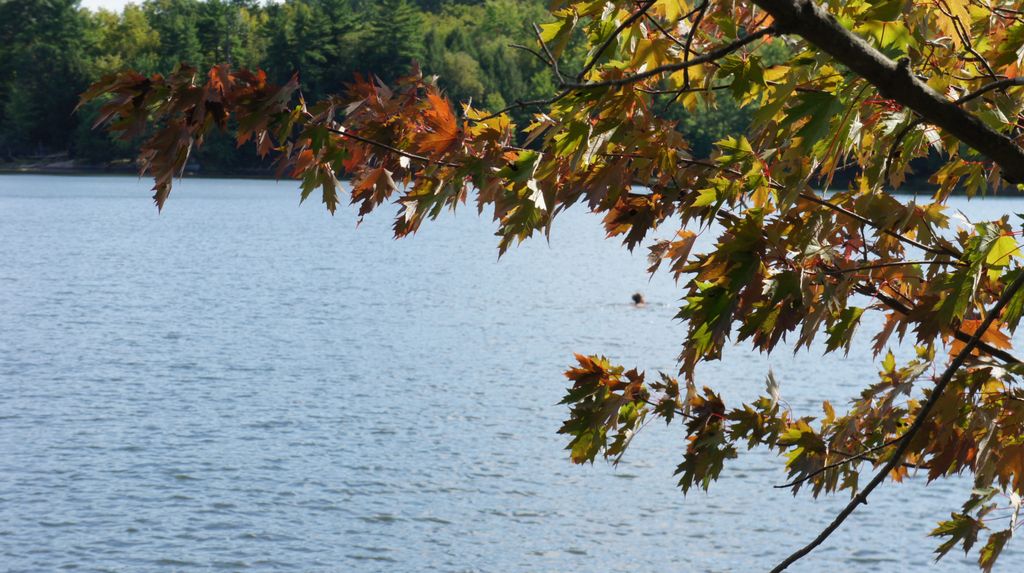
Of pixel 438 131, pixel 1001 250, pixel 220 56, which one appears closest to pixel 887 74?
pixel 1001 250

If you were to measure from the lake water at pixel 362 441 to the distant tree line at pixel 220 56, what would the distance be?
67.0m

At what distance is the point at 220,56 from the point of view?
105 metres

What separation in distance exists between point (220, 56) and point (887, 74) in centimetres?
10791

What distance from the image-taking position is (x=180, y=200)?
6875cm

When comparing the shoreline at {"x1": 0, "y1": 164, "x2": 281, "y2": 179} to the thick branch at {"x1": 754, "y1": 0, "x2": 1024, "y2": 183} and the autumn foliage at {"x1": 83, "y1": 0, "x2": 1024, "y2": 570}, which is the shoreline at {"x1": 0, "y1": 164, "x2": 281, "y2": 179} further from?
the thick branch at {"x1": 754, "y1": 0, "x2": 1024, "y2": 183}

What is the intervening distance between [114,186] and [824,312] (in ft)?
271

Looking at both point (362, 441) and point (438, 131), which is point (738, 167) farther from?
point (362, 441)

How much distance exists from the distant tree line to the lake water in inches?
2637

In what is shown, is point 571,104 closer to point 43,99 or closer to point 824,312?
point 824,312

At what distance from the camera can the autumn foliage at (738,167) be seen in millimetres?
2613

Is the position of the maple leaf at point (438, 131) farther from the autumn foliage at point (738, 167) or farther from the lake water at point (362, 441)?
the lake water at point (362, 441)

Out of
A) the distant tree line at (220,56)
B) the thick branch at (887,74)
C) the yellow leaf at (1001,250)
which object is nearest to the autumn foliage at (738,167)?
the yellow leaf at (1001,250)

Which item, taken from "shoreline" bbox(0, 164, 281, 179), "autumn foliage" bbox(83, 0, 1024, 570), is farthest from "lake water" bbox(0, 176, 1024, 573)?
"shoreline" bbox(0, 164, 281, 179)

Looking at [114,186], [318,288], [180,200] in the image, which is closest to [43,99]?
[114,186]
